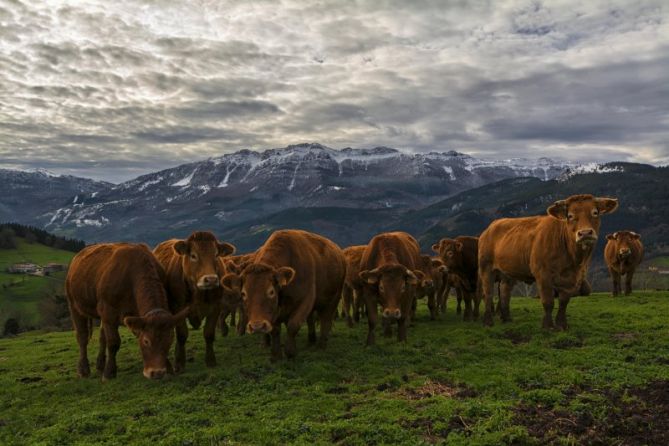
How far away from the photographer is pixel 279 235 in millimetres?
14758

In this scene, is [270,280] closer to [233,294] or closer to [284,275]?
[284,275]

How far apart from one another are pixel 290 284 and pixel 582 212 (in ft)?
30.2

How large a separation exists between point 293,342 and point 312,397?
288 centimetres

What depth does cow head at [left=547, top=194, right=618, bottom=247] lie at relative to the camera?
1402 cm

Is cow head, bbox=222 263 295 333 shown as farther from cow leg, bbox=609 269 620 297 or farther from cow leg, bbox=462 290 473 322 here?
cow leg, bbox=609 269 620 297

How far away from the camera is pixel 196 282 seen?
13688 millimetres

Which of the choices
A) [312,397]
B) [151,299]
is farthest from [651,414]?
[151,299]

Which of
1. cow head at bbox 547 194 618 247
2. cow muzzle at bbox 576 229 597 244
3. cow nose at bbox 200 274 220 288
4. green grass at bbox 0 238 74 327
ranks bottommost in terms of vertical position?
green grass at bbox 0 238 74 327

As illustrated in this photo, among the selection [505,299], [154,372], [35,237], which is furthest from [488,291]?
[35,237]

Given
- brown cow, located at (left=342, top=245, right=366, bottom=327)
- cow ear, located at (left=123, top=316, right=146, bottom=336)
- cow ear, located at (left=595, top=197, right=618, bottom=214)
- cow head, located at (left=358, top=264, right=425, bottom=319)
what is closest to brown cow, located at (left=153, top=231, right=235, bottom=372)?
cow ear, located at (left=123, top=316, right=146, bottom=336)

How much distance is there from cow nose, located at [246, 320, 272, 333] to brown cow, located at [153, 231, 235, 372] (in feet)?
6.39

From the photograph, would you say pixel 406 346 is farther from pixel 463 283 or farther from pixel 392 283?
pixel 463 283

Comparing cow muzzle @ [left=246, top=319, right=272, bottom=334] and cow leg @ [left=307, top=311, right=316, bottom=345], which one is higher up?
cow muzzle @ [left=246, top=319, right=272, bottom=334]

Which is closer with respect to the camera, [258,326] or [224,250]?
[258,326]
